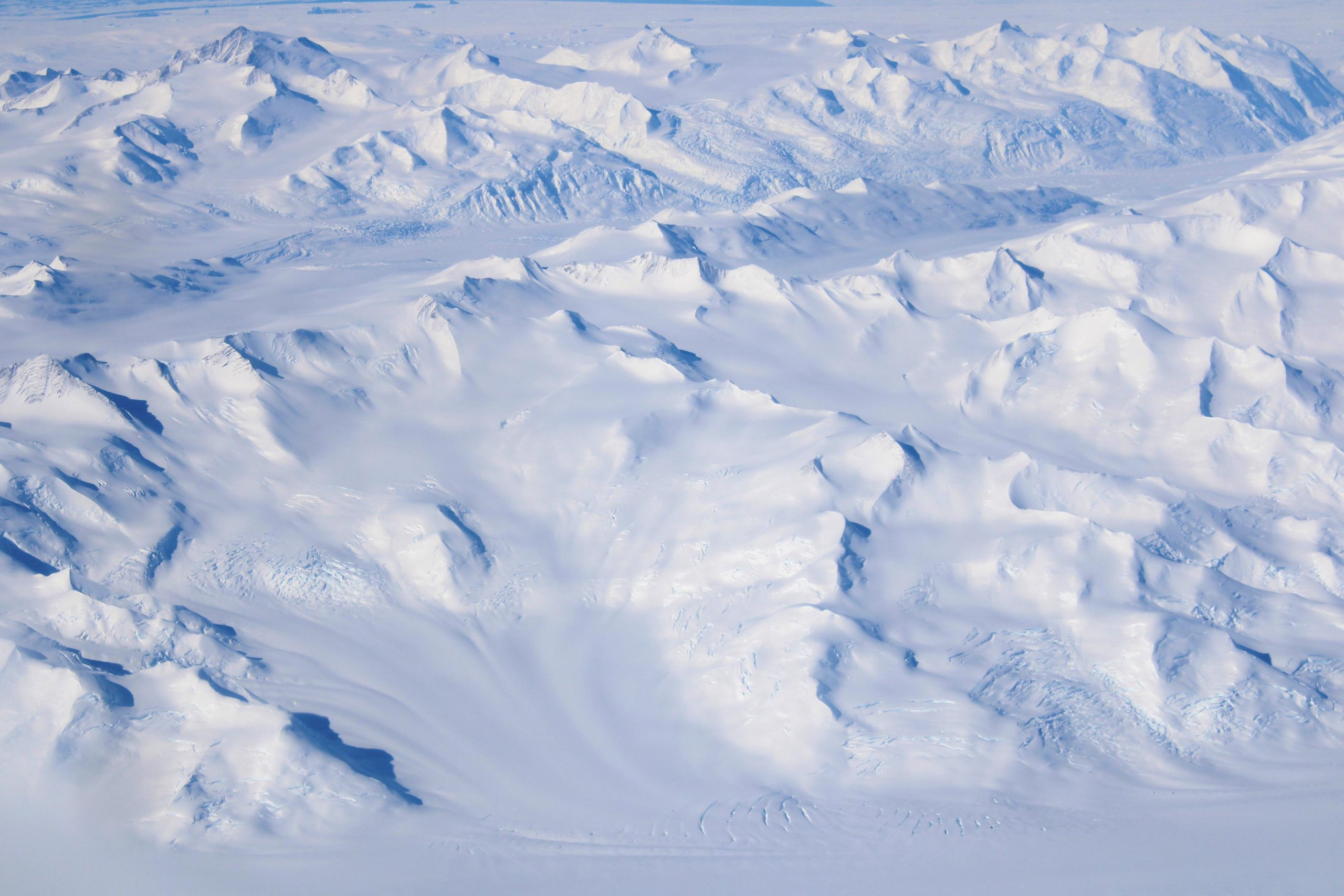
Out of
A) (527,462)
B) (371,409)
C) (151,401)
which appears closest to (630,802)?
(527,462)

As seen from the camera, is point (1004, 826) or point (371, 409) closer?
point (1004, 826)

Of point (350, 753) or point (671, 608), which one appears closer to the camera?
point (350, 753)

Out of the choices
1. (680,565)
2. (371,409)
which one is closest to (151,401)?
(371,409)

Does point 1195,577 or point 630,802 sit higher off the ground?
point 1195,577

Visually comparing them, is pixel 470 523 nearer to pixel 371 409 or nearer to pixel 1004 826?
pixel 371 409

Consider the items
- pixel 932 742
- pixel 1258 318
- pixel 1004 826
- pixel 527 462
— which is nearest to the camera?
pixel 1004 826

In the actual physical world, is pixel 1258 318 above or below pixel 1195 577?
below

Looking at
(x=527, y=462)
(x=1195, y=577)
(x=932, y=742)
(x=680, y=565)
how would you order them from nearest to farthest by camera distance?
(x=932, y=742)
(x=1195, y=577)
(x=680, y=565)
(x=527, y=462)

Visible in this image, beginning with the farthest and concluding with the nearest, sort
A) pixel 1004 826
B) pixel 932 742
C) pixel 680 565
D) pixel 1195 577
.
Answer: pixel 680 565
pixel 1195 577
pixel 932 742
pixel 1004 826

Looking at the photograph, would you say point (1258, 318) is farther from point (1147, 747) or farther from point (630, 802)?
point (630, 802)
